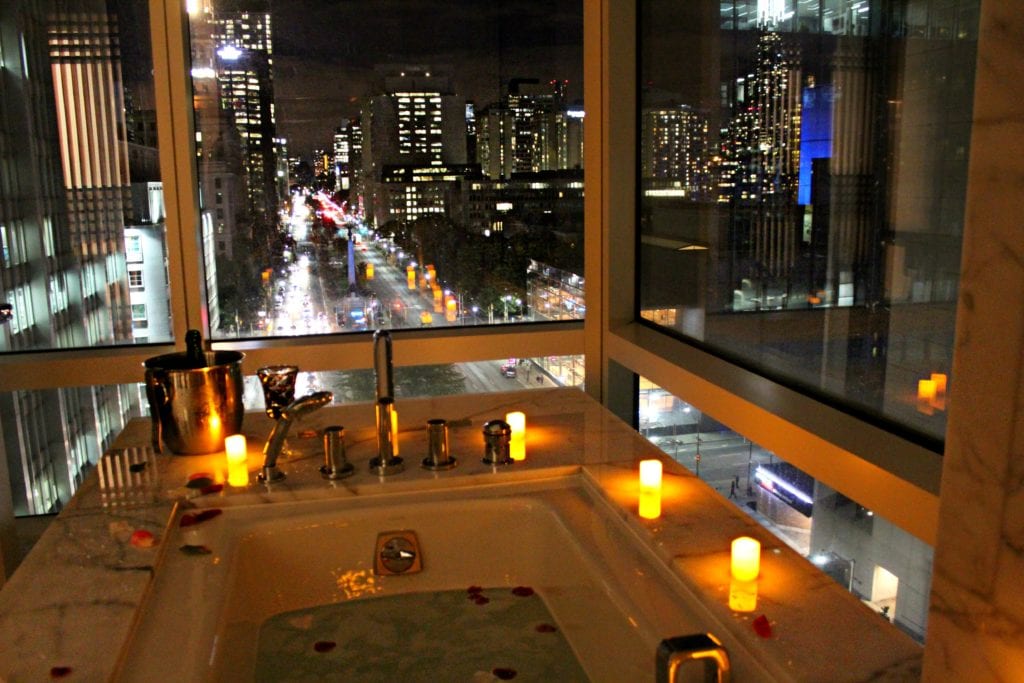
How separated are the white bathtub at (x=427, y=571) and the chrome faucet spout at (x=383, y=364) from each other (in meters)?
0.31

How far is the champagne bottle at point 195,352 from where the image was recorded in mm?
2143

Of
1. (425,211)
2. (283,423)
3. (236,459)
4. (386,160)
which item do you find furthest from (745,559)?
(386,160)

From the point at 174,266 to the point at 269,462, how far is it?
35.2 inches

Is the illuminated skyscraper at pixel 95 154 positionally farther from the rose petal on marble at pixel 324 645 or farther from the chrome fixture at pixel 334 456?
the rose petal on marble at pixel 324 645

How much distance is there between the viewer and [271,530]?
1.88 meters

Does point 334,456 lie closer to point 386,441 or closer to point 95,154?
point 386,441

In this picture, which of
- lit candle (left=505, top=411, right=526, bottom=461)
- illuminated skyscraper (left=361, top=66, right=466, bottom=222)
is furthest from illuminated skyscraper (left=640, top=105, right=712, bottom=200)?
lit candle (left=505, top=411, right=526, bottom=461)

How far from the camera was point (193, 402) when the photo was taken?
2105mm

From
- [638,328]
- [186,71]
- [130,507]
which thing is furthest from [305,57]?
[130,507]

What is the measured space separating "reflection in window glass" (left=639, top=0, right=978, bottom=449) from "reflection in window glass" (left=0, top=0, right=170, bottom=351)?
1571 mm

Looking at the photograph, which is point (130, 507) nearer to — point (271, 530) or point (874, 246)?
point (271, 530)

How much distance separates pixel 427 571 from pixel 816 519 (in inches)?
34.6

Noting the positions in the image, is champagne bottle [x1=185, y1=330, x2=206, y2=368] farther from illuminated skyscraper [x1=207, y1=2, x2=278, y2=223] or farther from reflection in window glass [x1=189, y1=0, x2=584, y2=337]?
illuminated skyscraper [x1=207, y1=2, x2=278, y2=223]

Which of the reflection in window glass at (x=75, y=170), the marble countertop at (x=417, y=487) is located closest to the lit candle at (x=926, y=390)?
the marble countertop at (x=417, y=487)
